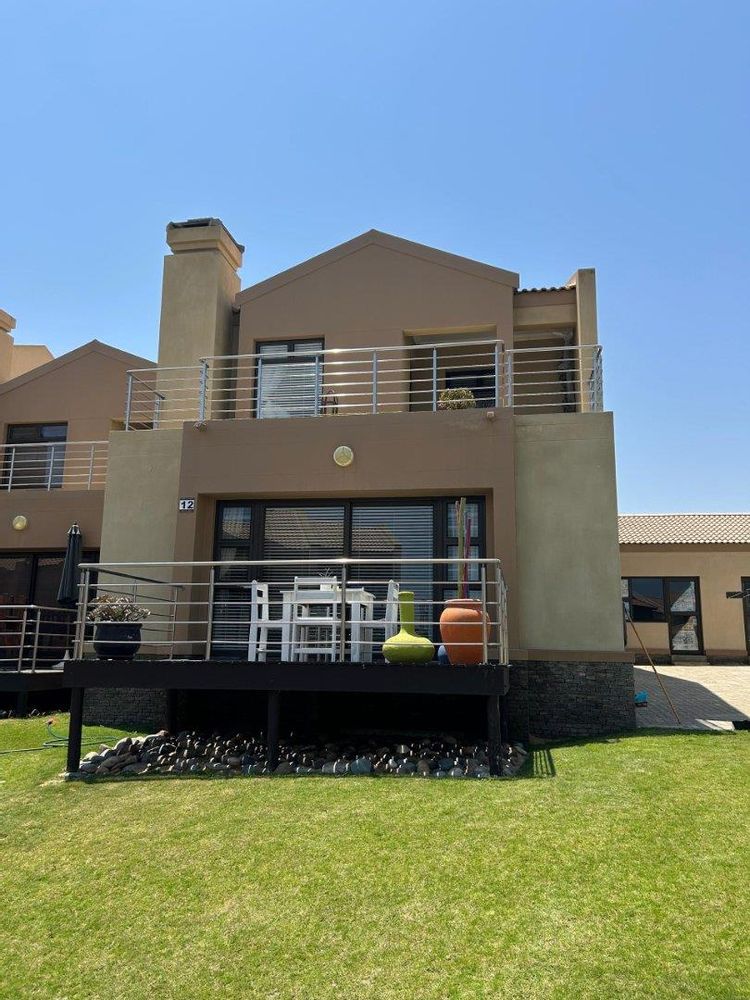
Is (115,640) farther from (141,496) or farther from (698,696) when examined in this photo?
(698,696)

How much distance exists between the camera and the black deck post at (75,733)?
27.7 feet

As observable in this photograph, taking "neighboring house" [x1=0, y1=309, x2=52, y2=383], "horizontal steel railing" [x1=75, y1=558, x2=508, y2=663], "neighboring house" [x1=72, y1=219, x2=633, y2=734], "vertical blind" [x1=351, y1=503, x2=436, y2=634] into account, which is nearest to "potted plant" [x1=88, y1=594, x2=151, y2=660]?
"horizontal steel railing" [x1=75, y1=558, x2=508, y2=663]

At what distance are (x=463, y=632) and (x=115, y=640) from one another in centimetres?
417

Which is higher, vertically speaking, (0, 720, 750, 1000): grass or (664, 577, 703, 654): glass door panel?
(664, 577, 703, 654): glass door panel

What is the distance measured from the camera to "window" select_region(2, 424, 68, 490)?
55.7 ft

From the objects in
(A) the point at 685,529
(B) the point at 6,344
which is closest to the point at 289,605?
(B) the point at 6,344

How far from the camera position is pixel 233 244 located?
51.1 ft

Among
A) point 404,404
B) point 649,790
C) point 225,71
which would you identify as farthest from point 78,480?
point 649,790

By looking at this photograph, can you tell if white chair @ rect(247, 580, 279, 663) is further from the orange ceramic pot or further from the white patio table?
the orange ceramic pot

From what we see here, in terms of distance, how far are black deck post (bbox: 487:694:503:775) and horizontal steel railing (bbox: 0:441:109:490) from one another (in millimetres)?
10477

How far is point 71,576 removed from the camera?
12039mm

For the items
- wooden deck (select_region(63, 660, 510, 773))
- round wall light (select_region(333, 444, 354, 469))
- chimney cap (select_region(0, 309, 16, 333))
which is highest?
chimney cap (select_region(0, 309, 16, 333))

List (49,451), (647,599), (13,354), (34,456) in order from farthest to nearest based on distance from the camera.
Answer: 1. (647,599)
2. (13,354)
3. (34,456)
4. (49,451)

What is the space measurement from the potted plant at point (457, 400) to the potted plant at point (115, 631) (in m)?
5.40
